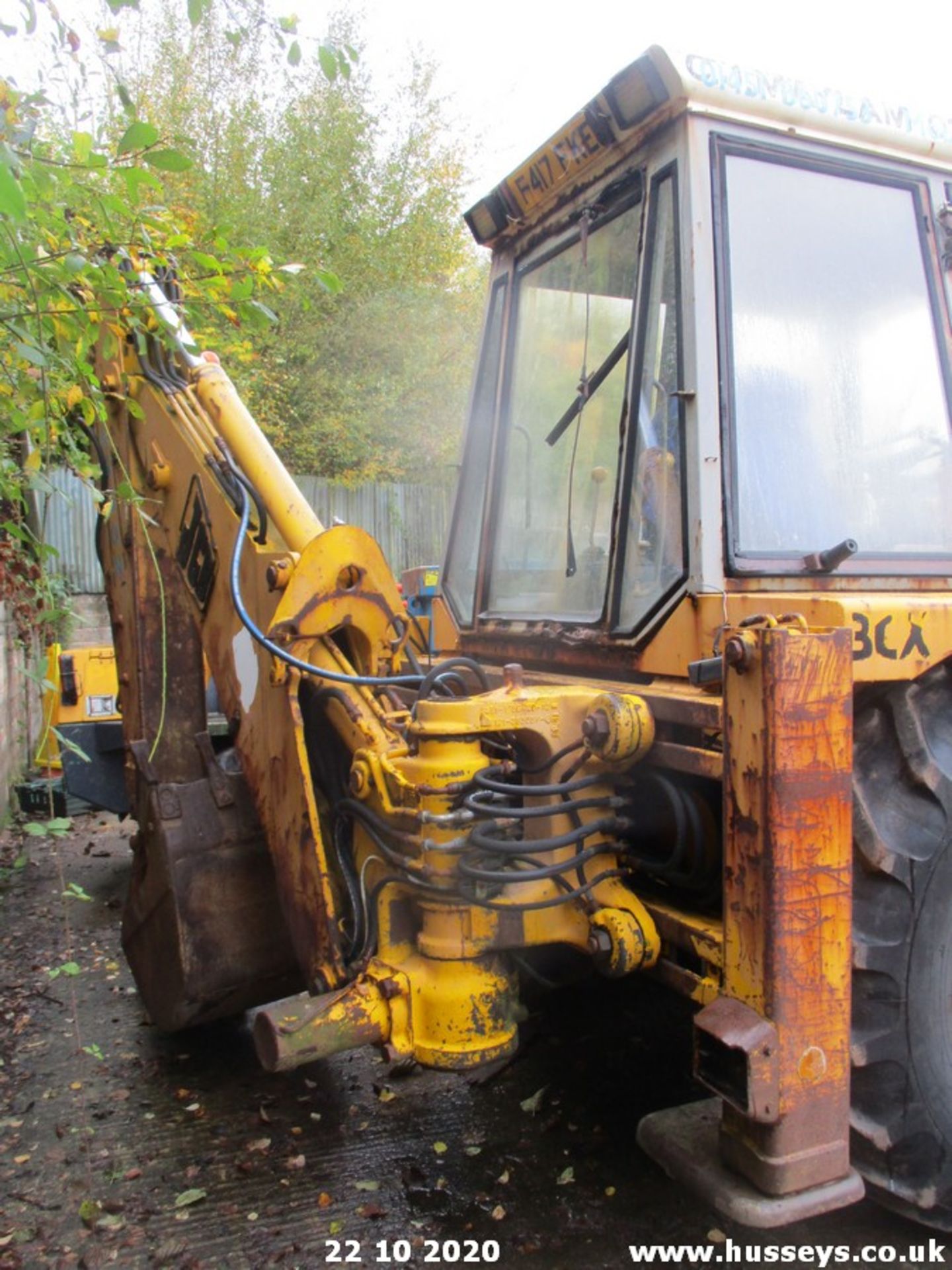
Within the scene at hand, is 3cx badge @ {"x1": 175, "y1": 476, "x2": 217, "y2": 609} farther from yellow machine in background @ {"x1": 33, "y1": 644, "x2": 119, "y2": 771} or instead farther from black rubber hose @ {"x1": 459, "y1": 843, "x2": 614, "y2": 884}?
yellow machine in background @ {"x1": 33, "y1": 644, "x2": 119, "y2": 771}

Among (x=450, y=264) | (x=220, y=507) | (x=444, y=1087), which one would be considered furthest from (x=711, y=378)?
(x=450, y=264)

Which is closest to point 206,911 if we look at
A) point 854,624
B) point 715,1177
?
point 715,1177

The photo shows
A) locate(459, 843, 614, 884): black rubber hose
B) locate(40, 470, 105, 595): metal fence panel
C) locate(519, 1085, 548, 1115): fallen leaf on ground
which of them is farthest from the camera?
locate(40, 470, 105, 595): metal fence panel

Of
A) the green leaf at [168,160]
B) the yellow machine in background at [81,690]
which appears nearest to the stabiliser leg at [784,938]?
the green leaf at [168,160]

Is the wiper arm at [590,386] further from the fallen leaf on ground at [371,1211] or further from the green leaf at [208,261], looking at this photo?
the fallen leaf on ground at [371,1211]

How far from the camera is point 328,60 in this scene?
2201mm

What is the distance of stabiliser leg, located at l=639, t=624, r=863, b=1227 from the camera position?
1.69 m

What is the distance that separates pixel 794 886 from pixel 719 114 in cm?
172

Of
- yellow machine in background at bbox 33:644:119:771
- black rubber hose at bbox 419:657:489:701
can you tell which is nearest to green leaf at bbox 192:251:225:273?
black rubber hose at bbox 419:657:489:701

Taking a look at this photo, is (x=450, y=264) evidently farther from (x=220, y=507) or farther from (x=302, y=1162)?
(x=302, y=1162)

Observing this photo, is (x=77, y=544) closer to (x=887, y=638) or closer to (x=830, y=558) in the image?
(x=830, y=558)

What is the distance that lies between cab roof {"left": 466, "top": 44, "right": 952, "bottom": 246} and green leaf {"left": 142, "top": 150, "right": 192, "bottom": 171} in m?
1.05

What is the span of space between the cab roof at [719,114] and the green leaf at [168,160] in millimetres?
1049

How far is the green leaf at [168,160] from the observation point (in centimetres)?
194
